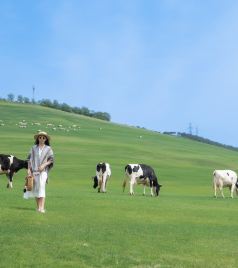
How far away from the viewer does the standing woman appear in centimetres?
1822

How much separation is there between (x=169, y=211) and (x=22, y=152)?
4573 centimetres

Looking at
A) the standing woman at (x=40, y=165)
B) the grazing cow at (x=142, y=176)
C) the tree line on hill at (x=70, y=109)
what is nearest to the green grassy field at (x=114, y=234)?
the standing woman at (x=40, y=165)

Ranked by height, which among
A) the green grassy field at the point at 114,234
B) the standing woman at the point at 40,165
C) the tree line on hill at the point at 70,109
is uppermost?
the tree line on hill at the point at 70,109

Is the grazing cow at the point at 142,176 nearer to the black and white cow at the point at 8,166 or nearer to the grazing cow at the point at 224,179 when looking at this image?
the grazing cow at the point at 224,179

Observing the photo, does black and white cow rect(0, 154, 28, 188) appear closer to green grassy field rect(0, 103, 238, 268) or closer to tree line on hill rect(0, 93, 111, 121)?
green grassy field rect(0, 103, 238, 268)

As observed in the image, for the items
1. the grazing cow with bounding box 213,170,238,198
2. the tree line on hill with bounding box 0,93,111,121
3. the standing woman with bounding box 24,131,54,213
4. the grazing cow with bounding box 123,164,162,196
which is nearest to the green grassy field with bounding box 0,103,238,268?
the standing woman with bounding box 24,131,54,213

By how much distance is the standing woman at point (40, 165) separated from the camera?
18.2 meters

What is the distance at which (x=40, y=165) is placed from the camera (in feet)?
59.8

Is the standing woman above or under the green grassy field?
above

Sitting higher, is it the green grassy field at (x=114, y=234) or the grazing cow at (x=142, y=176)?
the grazing cow at (x=142, y=176)

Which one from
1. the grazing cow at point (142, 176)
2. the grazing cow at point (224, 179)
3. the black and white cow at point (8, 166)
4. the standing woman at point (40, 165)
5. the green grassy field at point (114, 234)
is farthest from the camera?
the grazing cow at point (224, 179)

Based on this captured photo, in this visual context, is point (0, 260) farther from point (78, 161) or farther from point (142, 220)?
point (78, 161)

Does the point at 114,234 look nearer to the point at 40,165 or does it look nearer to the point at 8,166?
the point at 40,165

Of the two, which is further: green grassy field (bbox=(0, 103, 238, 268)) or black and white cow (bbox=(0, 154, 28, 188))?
black and white cow (bbox=(0, 154, 28, 188))
